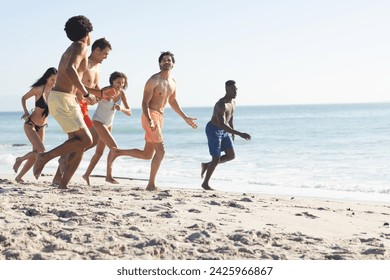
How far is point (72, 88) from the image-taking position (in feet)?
21.5

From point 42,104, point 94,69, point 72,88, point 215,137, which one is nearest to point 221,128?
point 215,137

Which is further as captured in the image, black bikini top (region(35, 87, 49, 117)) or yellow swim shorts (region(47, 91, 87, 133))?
black bikini top (region(35, 87, 49, 117))

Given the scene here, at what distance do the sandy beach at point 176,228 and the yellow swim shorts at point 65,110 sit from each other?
76 cm

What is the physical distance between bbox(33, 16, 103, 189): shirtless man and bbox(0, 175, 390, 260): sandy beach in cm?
60

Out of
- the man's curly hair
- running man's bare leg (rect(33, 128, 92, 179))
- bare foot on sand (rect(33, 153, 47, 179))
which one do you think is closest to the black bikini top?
bare foot on sand (rect(33, 153, 47, 179))

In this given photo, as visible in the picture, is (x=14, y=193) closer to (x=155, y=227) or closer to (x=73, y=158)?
(x=73, y=158)

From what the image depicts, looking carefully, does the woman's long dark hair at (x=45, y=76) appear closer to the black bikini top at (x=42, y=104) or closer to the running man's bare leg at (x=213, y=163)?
the black bikini top at (x=42, y=104)

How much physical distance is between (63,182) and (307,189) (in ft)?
15.2

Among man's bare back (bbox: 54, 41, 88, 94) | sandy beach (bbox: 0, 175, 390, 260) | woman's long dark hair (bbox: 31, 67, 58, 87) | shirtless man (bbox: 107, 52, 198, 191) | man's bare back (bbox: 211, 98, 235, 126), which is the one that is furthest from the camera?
man's bare back (bbox: 211, 98, 235, 126)

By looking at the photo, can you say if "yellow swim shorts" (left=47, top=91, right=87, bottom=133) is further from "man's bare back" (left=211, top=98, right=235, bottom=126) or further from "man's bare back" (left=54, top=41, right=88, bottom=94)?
"man's bare back" (left=211, top=98, right=235, bottom=126)

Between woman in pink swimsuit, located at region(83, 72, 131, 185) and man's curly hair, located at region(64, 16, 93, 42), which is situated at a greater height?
man's curly hair, located at region(64, 16, 93, 42)

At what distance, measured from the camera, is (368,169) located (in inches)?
520

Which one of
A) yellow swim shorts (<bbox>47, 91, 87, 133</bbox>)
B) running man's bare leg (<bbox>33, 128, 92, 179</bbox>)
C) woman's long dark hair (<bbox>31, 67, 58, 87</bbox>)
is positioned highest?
woman's long dark hair (<bbox>31, 67, 58, 87</bbox>)

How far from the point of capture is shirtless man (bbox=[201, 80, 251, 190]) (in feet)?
29.0
